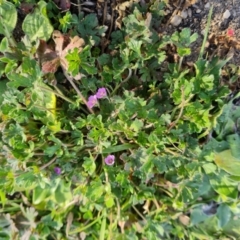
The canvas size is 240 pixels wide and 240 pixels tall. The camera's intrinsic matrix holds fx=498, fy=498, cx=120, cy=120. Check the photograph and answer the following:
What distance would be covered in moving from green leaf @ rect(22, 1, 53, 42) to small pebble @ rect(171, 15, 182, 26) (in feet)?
1.29

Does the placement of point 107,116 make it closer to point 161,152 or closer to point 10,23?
point 161,152

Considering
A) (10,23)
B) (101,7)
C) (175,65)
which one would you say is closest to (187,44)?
(175,65)

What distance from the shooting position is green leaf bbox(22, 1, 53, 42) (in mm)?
1406

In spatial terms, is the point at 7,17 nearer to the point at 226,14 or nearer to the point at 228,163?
the point at 226,14

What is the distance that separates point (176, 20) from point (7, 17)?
52cm

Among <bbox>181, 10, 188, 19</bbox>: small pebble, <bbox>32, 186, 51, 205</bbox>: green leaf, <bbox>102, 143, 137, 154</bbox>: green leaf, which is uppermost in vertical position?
<bbox>181, 10, 188, 19</bbox>: small pebble

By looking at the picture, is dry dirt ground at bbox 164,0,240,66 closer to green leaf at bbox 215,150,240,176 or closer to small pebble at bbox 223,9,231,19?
small pebble at bbox 223,9,231,19

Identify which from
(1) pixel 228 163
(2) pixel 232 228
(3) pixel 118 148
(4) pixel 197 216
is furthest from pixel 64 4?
(2) pixel 232 228

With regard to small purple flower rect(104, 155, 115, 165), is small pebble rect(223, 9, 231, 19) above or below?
above

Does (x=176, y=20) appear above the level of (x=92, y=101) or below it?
above

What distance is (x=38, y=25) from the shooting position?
142 cm

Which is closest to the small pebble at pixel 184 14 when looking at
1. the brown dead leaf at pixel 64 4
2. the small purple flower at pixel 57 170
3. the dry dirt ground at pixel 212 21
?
the dry dirt ground at pixel 212 21

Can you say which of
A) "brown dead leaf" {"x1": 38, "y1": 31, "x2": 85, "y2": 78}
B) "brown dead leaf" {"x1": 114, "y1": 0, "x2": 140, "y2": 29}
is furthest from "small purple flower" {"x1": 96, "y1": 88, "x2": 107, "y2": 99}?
"brown dead leaf" {"x1": 114, "y1": 0, "x2": 140, "y2": 29}

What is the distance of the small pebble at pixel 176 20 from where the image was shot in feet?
5.13
